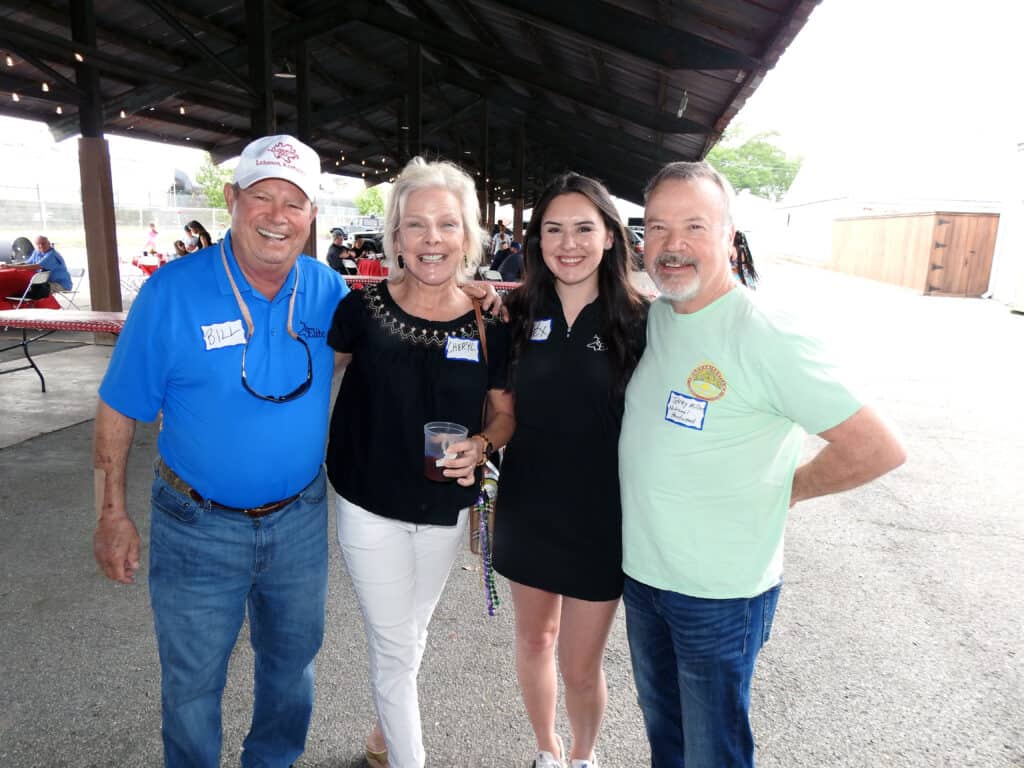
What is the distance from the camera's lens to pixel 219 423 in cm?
184

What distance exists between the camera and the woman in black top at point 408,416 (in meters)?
2.04

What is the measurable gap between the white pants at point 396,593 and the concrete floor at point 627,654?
0.35 meters

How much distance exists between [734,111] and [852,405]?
40.0 feet

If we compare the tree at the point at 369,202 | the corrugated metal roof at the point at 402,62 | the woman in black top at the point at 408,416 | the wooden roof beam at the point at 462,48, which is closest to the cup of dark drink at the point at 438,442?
the woman in black top at the point at 408,416

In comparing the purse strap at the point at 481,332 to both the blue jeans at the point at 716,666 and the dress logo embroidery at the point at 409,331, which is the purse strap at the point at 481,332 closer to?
the dress logo embroidery at the point at 409,331

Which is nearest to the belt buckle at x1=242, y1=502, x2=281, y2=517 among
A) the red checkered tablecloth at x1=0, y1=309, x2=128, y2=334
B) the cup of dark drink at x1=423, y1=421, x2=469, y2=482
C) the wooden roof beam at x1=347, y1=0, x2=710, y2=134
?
the cup of dark drink at x1=423, y1=421, x2=469, y2=482

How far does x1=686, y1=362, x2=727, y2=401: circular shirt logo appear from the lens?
1634 millimetres

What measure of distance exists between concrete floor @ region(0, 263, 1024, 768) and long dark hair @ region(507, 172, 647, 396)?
52 centimetres

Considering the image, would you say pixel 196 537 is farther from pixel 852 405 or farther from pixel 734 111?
pixel 734 111

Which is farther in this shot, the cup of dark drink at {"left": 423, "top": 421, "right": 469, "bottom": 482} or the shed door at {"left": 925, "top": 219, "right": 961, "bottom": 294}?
the shed door at {"left": 925, "top": 219, "right": 961, "bottom": 294}

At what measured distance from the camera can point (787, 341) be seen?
157cm

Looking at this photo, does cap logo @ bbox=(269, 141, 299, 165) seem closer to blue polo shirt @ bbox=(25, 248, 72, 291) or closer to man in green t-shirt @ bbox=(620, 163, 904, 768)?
Answer: man in green t-shirt @ bbox=(620, 163, 904, 768)

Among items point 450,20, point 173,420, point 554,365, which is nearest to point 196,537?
point 173,420

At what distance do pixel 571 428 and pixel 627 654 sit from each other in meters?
1.57
